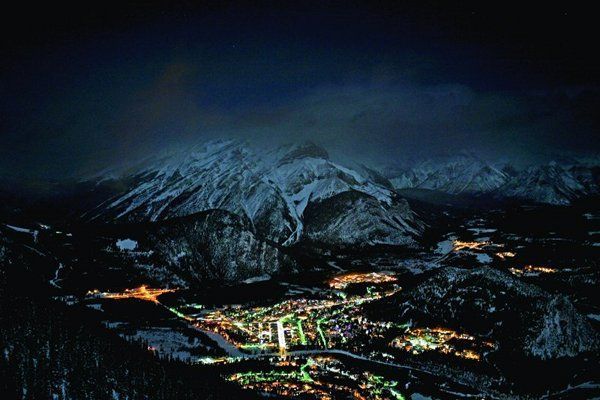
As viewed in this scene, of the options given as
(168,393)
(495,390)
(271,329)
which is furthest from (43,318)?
(495,390)

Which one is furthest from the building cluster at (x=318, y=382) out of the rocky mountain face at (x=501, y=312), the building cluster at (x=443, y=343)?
the rocky mountain face at (x=501, y=312)

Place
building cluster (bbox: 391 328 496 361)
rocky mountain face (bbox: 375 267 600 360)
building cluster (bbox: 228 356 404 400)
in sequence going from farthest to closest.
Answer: building cluster (bbox: 391 328 496 361)
rocky mountain face (bbox: 375 267 600 360)
building cluster (bbox: 228 356 404 400)

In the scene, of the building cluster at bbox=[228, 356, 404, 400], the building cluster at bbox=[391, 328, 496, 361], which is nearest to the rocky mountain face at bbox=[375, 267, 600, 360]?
the building cluster at bbox=[391, 328, 496, 361]

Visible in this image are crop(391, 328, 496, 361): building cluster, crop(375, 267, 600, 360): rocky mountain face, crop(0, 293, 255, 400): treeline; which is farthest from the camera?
crop(391, 328, 496, 361): building cluster

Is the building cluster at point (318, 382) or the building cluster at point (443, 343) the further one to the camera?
the building cluster at point (443, 343)

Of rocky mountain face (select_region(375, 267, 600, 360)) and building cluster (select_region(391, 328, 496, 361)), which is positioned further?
building cluster (select_region(391, 328, 496, 361))

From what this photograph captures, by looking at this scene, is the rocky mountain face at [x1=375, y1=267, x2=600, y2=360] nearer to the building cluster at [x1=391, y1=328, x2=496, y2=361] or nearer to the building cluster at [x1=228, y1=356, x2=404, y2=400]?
the building cluster at [x1=391, y1=328, x2=496, y2=361]

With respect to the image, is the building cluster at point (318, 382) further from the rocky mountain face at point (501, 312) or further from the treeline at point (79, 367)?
the rocky mountain face at point (501, 312)

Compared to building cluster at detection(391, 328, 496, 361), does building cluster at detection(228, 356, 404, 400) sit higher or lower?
lower

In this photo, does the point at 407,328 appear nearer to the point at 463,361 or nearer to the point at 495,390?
the point at 463,361

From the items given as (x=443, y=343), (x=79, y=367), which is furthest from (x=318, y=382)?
(x=79, y=367)
